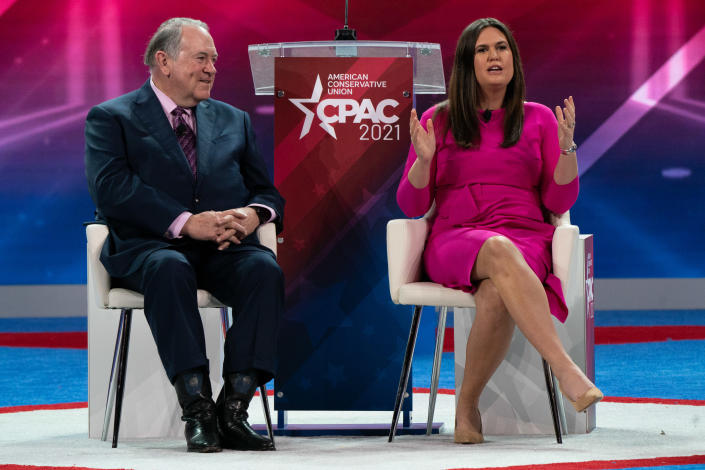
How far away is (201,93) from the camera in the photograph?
3.35 m

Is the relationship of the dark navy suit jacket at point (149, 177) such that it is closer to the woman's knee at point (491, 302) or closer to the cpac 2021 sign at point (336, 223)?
the cpac 2021 sign at point (336, 223)

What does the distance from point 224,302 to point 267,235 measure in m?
0.29

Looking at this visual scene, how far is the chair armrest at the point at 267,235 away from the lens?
3.33 m

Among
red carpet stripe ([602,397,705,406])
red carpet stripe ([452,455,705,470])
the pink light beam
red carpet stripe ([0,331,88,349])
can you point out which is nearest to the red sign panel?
red carpet stripe ([452,455,705,470])

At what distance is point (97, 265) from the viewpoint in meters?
3.19

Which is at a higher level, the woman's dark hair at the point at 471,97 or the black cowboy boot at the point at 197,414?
the woman's dark hair at the point at 471,97

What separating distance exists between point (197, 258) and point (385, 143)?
0.70 m

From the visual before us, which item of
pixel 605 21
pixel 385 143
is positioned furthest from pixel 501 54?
pixel 605 21

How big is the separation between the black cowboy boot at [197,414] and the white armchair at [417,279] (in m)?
0.56

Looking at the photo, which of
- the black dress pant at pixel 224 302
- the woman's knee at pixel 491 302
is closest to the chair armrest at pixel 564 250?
the woman's knee at pixel 491 302

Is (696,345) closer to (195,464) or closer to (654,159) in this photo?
(654,159)

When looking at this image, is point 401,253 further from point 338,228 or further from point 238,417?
point 238,417

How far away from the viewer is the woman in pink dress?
3.04 metres

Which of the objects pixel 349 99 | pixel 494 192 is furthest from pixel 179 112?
pixel 494 192
